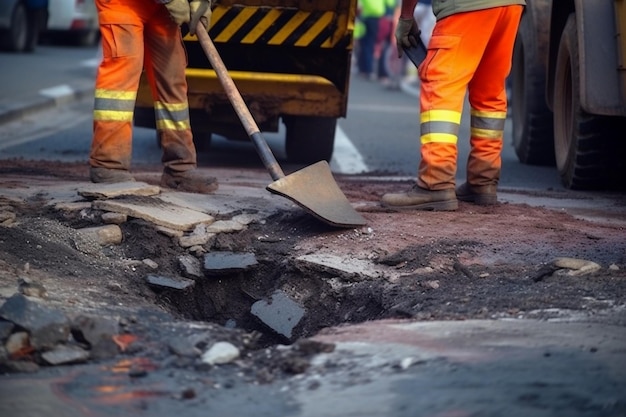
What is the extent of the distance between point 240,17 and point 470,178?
2238mm

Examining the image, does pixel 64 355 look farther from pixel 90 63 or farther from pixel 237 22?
pixel 90 63

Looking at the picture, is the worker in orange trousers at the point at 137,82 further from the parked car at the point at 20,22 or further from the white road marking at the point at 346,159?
the parked car at the point at 20,22

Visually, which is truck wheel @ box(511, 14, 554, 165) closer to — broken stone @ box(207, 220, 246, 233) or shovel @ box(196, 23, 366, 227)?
shovel @ box(196, 23, 366, 227)

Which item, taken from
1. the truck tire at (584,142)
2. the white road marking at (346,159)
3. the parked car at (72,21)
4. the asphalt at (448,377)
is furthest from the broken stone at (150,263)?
the parked car at (72,21)

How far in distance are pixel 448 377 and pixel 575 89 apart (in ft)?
13.2

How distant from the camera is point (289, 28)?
7.93m

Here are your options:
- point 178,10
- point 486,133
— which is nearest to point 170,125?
point 178,10

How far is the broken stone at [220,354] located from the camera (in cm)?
366

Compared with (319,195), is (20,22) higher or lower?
lower

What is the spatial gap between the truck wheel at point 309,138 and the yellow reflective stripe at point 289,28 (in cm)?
87

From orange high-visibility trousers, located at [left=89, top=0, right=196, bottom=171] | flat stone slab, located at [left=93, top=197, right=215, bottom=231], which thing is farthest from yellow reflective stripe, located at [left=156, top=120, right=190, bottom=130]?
flat stone slab, located at [left=93, top=197, right=215, bottom=231]

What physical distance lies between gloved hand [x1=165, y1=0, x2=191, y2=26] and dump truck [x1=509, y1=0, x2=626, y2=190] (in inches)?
84.6

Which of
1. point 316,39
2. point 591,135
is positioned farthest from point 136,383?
point 316,39

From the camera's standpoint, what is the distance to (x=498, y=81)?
20.2ft
